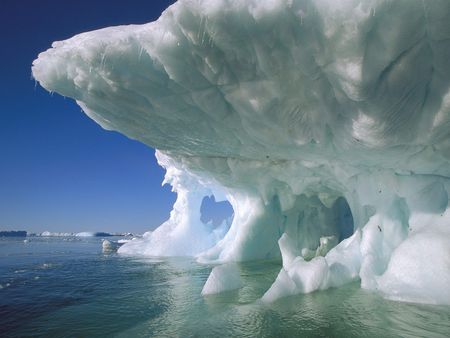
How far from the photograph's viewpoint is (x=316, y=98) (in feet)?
17.6

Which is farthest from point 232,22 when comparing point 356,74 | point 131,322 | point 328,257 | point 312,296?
point 328,257

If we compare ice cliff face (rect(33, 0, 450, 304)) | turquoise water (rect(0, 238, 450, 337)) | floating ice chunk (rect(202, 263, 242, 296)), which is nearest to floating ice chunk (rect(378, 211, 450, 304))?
ice cliff face (rect(33, 0, 450, 304))

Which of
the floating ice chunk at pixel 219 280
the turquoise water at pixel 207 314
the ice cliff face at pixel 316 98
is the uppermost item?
the ice cliff face at pixel 316 98

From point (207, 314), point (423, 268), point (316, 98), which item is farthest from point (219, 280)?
point (316, 98)

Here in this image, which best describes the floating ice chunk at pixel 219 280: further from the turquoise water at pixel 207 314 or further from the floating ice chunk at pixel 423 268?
the floating ice chunk at pixel 423 268

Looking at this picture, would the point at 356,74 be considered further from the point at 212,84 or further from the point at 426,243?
the point at 426,243

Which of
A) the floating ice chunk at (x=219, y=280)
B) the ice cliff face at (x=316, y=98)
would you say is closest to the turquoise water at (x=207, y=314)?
the floating ice chunk at (x=219, y=280)

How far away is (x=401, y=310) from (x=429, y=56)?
11.8ft

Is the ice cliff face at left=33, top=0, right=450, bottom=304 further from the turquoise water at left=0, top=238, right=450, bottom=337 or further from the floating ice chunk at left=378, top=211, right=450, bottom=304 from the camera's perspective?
the turquoise water at left=0, top=238, right=450, bottom=337

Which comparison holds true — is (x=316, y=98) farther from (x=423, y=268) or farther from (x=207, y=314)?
(x=207, y=314)

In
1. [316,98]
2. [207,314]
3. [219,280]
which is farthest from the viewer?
[219,280]

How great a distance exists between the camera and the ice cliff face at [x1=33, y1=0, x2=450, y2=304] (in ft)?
13.3

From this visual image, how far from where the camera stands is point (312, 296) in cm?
595

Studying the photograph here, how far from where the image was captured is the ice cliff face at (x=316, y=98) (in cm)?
404
